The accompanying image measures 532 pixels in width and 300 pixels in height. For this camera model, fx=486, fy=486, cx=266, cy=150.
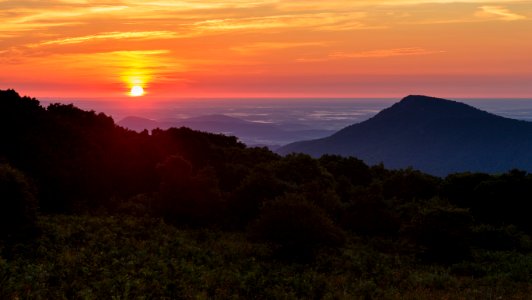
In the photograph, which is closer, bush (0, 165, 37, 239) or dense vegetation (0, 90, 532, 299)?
dense vegetation (0, 90, 532, 299)

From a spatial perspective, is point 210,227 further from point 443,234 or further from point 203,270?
point 443,234

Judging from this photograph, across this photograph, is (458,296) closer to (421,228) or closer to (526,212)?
(421,228)

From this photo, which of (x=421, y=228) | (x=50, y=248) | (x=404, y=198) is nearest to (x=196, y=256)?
(x=50, y=248)

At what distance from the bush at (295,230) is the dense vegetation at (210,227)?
8 cm

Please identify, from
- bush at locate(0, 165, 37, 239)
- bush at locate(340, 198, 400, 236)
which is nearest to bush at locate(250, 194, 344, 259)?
bush at locate(340, 198, 400, 236)

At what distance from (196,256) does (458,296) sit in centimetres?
1159

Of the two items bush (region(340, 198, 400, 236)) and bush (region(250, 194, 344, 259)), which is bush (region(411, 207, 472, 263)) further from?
bush (region(340, 198, 400, 236))

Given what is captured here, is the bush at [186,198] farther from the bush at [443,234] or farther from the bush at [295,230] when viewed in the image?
the bush at [443,234]

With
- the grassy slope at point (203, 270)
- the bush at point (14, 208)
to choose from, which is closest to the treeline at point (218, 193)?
the bush at point (14, 208)

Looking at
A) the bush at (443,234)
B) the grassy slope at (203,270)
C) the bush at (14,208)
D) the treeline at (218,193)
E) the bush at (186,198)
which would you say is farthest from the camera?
the bush at (186,198)

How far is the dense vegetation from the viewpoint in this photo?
18.8 metres

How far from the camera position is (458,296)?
61.5ft

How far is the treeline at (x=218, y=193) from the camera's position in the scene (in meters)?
25.6

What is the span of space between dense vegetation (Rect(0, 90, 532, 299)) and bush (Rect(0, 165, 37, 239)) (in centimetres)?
6
